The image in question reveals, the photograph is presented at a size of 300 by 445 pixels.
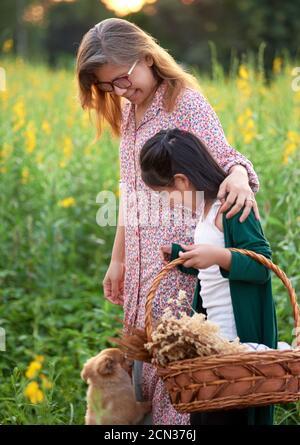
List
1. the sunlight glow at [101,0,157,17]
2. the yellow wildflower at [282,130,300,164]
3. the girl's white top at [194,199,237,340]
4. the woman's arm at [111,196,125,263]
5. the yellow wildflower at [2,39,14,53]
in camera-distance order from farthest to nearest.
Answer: the sunlight glow at [101,0,157,17]
the yellow wildflower at [2,39,14,53]
the yellow wildflower at [282,130,300,164]
the woman's arm at [111,196,125,263]
the girl's white top at [194,199,237,340]

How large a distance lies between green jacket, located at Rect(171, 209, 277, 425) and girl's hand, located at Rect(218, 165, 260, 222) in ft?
0.07

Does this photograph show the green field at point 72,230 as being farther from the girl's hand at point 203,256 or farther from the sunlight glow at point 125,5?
the sunlight glow at point 125,5

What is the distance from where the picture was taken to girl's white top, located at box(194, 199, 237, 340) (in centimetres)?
246

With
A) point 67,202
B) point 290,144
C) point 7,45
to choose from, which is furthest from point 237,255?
point 7,45

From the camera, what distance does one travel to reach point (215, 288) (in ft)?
8.16

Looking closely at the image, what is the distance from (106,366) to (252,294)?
0.54m

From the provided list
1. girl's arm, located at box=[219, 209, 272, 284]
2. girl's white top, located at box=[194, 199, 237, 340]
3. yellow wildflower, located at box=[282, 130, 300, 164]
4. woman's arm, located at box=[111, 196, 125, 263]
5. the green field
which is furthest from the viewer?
yellow wildflower, located at box=[282, 130, 300, 164]

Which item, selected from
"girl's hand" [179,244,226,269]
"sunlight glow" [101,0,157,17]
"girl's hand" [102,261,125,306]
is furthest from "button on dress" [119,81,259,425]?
"sunlight glow" [101,0,157,17]

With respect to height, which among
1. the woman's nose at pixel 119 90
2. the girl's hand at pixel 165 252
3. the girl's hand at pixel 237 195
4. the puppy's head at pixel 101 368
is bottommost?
the puppy's head at pixel 101 368

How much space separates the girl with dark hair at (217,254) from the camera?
2361 millimetres

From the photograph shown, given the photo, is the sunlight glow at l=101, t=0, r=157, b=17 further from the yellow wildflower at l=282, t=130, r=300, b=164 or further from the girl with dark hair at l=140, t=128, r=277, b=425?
the girl with dark hair at l=140, t=128, r=277, b=425

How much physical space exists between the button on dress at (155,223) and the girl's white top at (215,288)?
168mm

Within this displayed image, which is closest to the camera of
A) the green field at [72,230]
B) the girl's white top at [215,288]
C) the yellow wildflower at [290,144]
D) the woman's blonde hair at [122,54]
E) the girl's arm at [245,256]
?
the girl's arm at [245,256]

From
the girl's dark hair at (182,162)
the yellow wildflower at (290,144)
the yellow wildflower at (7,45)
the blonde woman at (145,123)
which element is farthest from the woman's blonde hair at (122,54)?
the yellow wildflower at (7,45)
